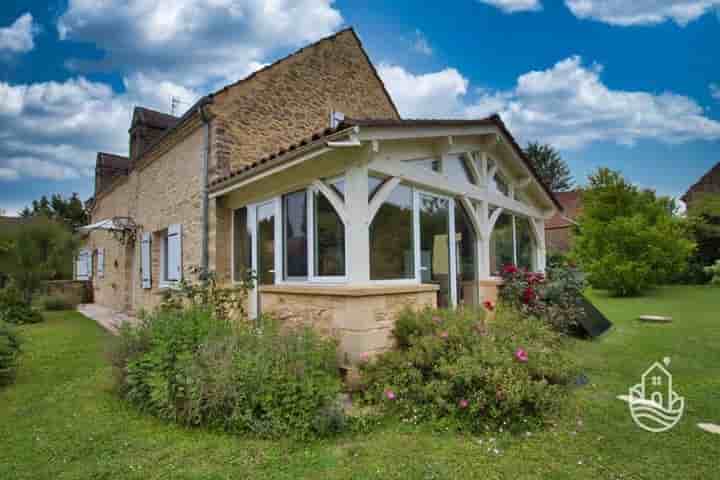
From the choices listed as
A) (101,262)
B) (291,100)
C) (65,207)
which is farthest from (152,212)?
(65,207)

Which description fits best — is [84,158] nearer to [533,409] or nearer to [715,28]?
[533,409]

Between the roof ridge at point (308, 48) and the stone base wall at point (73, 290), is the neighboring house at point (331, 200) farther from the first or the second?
the stone base wall at point (73, 290)

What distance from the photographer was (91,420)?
13.3ft

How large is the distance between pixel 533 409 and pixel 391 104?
35.1 ft

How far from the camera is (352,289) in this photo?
16.2 feet

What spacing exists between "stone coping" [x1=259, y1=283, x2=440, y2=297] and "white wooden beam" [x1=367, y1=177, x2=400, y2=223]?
2.95 feet

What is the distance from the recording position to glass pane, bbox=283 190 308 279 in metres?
6.12

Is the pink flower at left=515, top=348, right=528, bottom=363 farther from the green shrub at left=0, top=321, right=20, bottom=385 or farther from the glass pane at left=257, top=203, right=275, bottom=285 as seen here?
the green shrub at left=0, top=321, right=20, bottom=385

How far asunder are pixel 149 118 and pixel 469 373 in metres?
12.8

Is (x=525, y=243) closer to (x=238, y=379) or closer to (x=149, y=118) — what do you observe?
(x=238, y=379)

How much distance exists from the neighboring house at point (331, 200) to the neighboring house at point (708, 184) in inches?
896

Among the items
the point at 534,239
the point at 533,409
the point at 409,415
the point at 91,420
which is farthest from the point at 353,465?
the point at 534,239

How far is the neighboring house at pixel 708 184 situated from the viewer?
2572 centimetres

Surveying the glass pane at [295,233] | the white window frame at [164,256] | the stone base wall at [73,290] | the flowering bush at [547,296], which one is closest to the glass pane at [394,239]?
the glass pane at [295,233]
